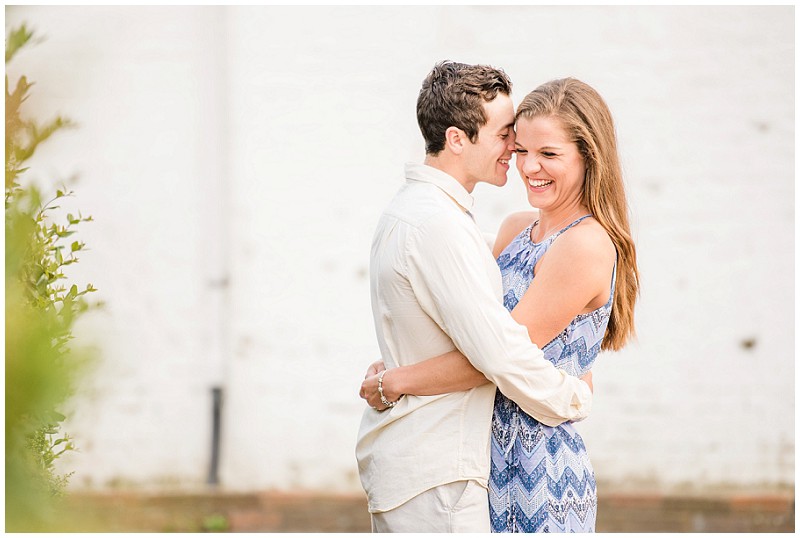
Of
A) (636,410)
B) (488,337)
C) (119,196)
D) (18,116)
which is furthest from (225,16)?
(18,116)

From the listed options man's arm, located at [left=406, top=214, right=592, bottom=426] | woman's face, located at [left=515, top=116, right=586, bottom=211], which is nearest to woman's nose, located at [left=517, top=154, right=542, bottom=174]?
woman's face, located at [left=515, top=116, right=586, bottom=211]

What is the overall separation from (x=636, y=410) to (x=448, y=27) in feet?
7.69

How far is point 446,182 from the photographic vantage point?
7.73 feet

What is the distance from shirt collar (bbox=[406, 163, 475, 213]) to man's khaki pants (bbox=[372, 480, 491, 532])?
70 cm

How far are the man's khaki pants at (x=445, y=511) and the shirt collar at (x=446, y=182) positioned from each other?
698 mm

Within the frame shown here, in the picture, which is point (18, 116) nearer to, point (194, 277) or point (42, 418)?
point (42, 418)

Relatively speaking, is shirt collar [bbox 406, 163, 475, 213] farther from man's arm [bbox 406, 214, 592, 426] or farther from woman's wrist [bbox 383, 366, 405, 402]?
woman's wrist [bbox 383, 366, 405, 402]

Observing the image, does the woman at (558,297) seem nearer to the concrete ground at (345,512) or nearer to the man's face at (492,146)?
the man's face at (492,146)

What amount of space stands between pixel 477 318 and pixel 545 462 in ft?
1.52

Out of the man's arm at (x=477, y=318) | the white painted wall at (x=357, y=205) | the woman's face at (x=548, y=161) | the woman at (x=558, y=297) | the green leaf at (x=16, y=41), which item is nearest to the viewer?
the green leaf at (x=16, y=41)

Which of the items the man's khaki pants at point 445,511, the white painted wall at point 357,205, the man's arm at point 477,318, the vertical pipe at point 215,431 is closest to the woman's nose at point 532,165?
the man's arm at point 477,318

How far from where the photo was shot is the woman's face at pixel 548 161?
2357mm

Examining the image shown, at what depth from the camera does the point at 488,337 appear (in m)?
2.10

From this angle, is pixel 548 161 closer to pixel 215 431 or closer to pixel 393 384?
pixel 393 384
